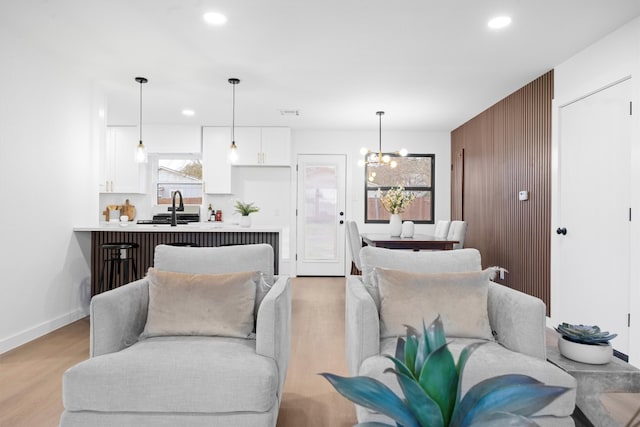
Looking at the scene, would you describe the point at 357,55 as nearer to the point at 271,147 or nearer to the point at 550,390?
the point at 271,147

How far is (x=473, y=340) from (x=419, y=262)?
514 millimetres

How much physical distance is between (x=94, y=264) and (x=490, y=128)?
5.00 meters

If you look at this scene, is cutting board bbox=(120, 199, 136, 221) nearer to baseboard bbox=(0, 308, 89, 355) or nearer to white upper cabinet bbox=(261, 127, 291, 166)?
white upper cabinet bbox=(261, 127, 291, 166)

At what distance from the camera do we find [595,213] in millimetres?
3385

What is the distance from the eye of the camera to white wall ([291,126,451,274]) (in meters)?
6.84

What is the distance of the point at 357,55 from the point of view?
366 centimetres

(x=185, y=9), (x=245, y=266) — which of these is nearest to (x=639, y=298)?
(x=245, y=266)

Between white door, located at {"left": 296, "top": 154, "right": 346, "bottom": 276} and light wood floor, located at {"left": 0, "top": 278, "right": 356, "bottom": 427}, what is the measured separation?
7.81ft

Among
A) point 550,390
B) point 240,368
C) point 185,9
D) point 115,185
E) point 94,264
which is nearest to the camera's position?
point 550,390

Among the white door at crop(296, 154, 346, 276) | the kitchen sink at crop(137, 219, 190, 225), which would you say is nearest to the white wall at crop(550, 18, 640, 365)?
the white door at crop(296, 154, 346, 276)

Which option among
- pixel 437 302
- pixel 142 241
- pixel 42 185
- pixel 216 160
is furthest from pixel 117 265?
pixel 437 302

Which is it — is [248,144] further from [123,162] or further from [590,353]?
[590,353]

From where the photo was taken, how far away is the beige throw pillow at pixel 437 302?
1.95 m

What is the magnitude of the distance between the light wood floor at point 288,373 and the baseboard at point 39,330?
58 mm
